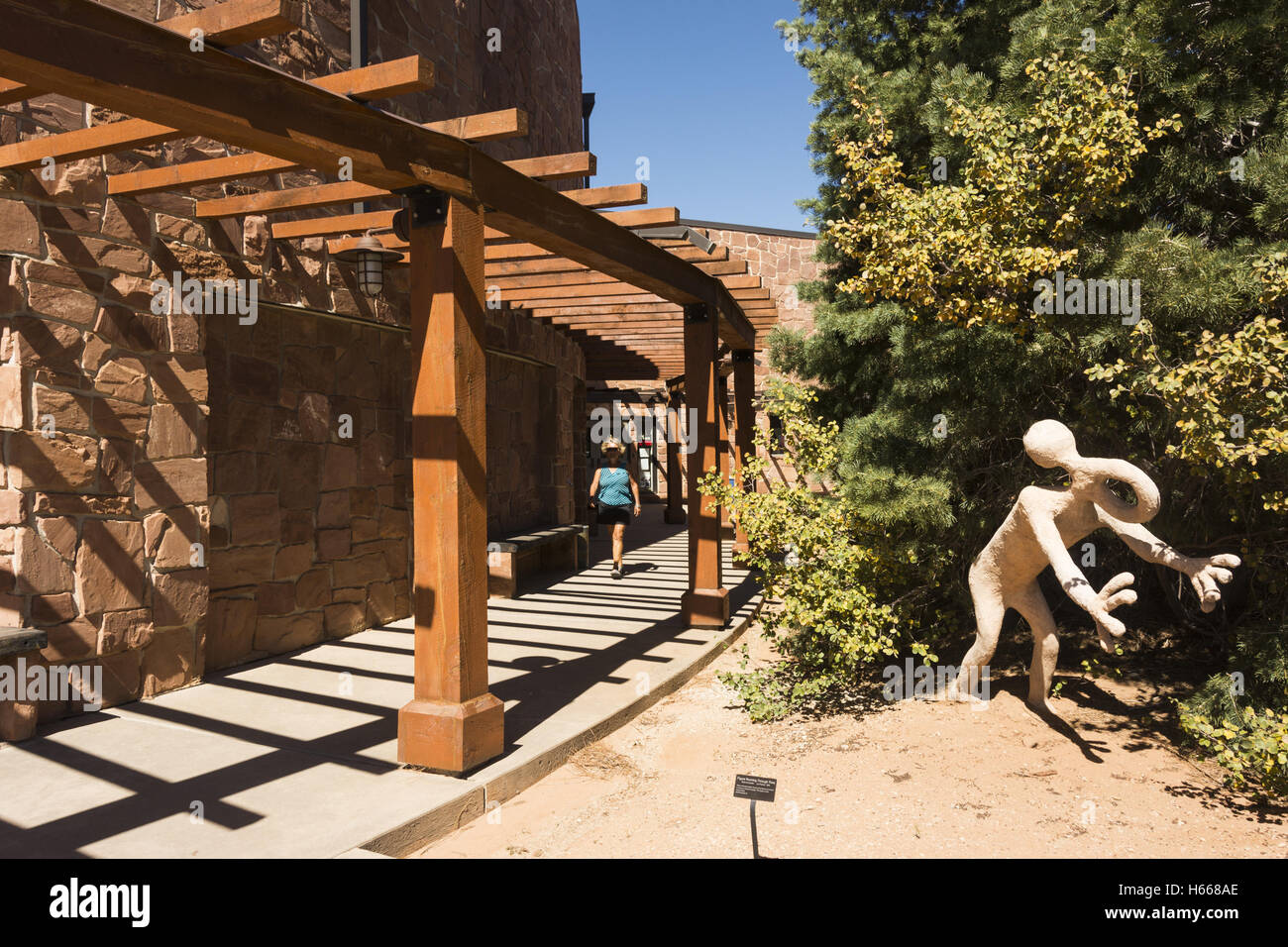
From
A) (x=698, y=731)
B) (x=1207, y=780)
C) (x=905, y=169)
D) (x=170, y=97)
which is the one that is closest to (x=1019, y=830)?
(x=1207, y=780)

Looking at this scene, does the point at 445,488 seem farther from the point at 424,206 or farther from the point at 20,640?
the point at 20,640

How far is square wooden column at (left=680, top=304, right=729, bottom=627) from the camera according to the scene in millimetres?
7414

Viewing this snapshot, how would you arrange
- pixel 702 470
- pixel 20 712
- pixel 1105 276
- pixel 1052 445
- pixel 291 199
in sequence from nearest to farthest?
pixel 20 712
pixel 1052 445
pixel 291 199
pixel 1105 276
pixel 702 470

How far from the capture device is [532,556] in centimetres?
1027

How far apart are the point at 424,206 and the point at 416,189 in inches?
3.5

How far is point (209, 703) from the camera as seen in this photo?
4.91 meters

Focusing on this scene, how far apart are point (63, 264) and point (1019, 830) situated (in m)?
5.36

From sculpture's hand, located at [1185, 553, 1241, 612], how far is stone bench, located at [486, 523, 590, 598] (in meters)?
5.60
